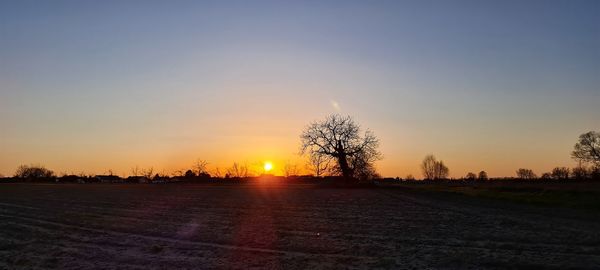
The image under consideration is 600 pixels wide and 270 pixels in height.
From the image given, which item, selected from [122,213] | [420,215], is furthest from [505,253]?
[122,213]

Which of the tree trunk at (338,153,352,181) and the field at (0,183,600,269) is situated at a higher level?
the tree trunk at (338,153,352,181)

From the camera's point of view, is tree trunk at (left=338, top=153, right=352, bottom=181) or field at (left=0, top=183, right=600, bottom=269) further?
tree trunk at (left=338, top=153, right=352, bottom=181)

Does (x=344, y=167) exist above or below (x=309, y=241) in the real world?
above

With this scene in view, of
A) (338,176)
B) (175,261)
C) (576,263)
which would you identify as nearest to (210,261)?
(175,261)

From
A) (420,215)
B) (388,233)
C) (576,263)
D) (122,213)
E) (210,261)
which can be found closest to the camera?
(576,263)

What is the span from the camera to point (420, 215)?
25.6 m

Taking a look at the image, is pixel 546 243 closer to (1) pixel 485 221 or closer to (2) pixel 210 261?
(1) pixel 485 221

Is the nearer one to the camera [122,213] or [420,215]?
[420,215]

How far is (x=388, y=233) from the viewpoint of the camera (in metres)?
18.3

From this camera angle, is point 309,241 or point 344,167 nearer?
point 309,241

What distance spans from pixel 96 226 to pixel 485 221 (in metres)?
15.7

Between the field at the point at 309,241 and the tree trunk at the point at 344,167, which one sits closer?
A: the field at the point at 309,241

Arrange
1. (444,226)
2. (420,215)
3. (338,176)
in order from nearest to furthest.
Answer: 1. (444,226)
2. (420,215)
3. (338,176)

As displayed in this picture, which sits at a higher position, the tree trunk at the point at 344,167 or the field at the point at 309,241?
the tree trunk at the point at 344,167
